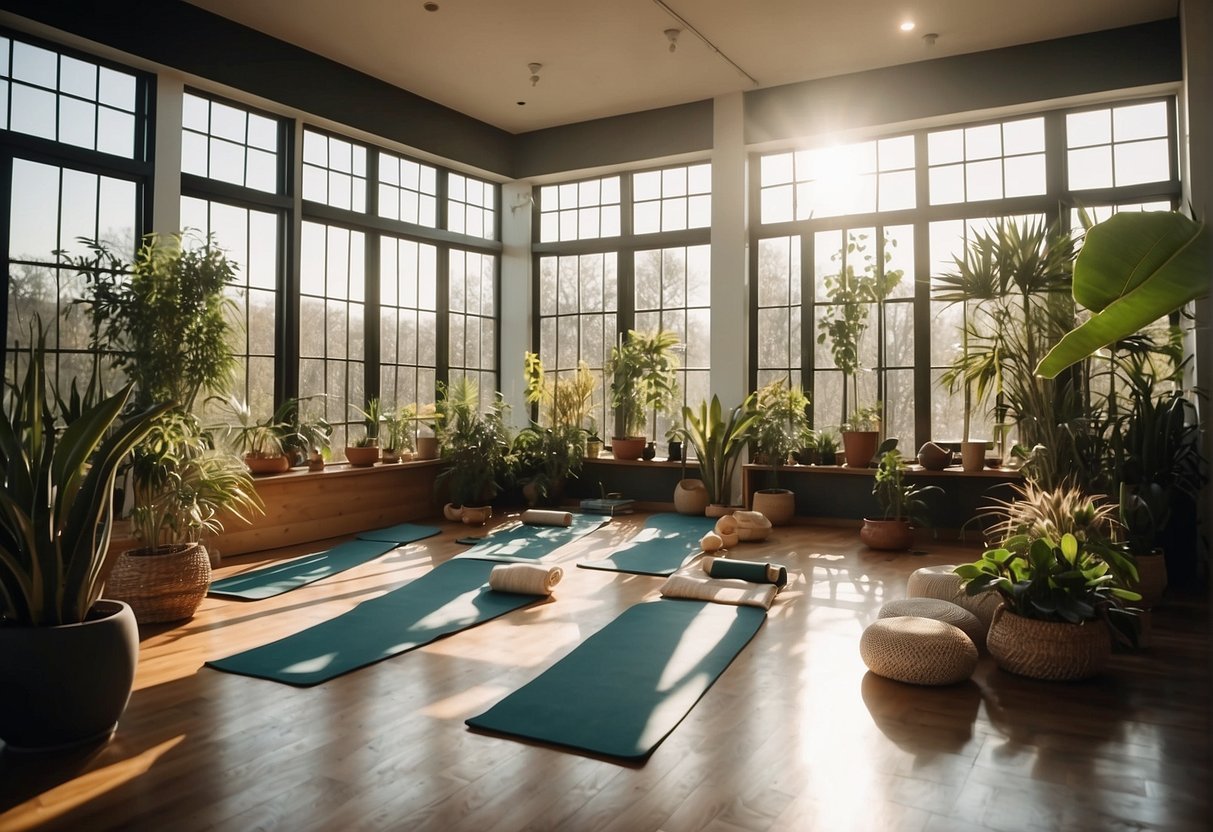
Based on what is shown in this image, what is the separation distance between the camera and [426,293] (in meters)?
8.57

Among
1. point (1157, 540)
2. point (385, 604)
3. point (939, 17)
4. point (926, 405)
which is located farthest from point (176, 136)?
point (1157, 540)

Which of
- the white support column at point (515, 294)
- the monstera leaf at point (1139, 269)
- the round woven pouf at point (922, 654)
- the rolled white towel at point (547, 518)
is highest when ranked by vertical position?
the white support column at point (515, 294)

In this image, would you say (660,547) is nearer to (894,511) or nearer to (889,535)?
(889,535)

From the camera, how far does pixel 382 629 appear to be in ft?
13.9

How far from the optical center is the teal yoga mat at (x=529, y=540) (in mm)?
6164

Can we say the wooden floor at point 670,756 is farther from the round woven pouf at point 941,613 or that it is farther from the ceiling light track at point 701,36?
the ceiling light track at point 701,36

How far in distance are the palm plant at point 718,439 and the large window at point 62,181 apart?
191 inches

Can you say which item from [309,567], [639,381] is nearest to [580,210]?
[639,381]

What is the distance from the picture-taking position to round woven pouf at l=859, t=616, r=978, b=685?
337cm

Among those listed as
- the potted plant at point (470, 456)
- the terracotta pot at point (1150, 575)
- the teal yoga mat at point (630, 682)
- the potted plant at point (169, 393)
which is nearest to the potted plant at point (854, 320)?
the terracotta pot at point (1150, 575)

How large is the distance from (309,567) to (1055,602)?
178 inches

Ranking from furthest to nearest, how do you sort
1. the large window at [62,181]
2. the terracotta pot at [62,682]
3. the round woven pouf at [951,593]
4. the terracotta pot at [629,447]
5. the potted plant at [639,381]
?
the terracotta pot at [629,447] → the potted plant at [639,381] → the large window at [62,181] → the round woven pouf at [951,593] → the terracotta pot at [62,682]

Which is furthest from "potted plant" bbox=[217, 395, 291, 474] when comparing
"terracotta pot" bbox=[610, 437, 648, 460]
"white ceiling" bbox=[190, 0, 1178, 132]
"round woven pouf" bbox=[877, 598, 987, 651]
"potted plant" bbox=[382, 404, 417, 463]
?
"round woven pouf" bbox=[877, 598, 987, 651]

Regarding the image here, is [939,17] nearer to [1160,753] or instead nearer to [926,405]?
[926,405]
